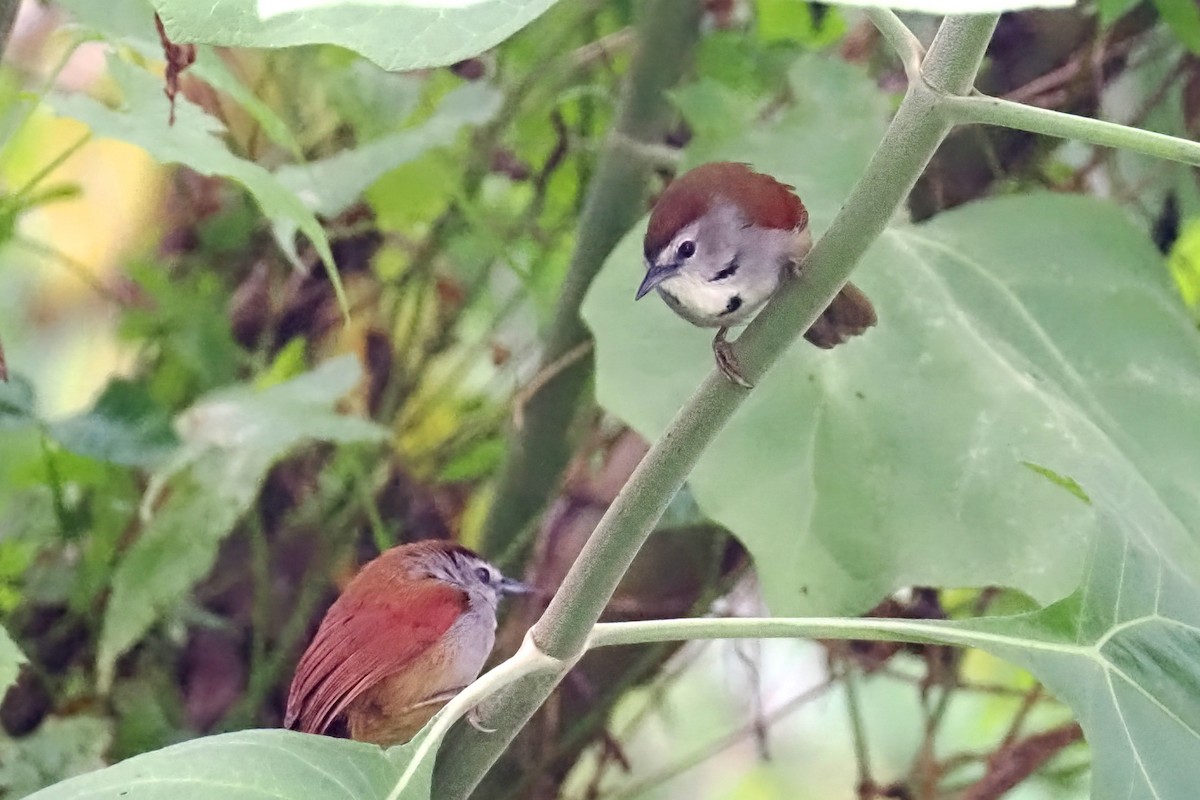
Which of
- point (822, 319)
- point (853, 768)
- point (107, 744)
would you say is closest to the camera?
point (822, 319)

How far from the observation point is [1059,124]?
0.36 m

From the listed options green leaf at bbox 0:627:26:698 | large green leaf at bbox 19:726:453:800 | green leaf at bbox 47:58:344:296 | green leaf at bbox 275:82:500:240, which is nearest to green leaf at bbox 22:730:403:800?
large green leaf at bbox 19:726:453:800

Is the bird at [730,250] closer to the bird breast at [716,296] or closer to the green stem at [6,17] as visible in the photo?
the bird breast at [716,296]

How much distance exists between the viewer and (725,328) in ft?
1.73

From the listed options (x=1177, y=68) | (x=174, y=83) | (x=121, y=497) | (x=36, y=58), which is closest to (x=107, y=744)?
(x=121, y=497)

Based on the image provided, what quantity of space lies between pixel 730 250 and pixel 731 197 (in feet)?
0.13

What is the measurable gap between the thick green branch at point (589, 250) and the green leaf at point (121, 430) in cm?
26

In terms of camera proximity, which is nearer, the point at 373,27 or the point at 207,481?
the point at 373,27

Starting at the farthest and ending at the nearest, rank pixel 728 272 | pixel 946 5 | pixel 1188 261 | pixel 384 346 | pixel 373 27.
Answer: pixel 384 346 < pixel 1188 261 < pixel 728 272 < pixel 373 27 < pixel 946 5

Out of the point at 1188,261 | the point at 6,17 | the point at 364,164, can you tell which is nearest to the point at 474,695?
the point at 6,17

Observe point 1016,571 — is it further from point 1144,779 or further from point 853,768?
point 853,768

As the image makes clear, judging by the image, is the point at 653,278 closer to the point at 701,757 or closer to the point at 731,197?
the point at 731,197

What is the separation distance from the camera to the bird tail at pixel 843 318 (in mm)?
505

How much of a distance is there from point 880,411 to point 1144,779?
0.25 meters
